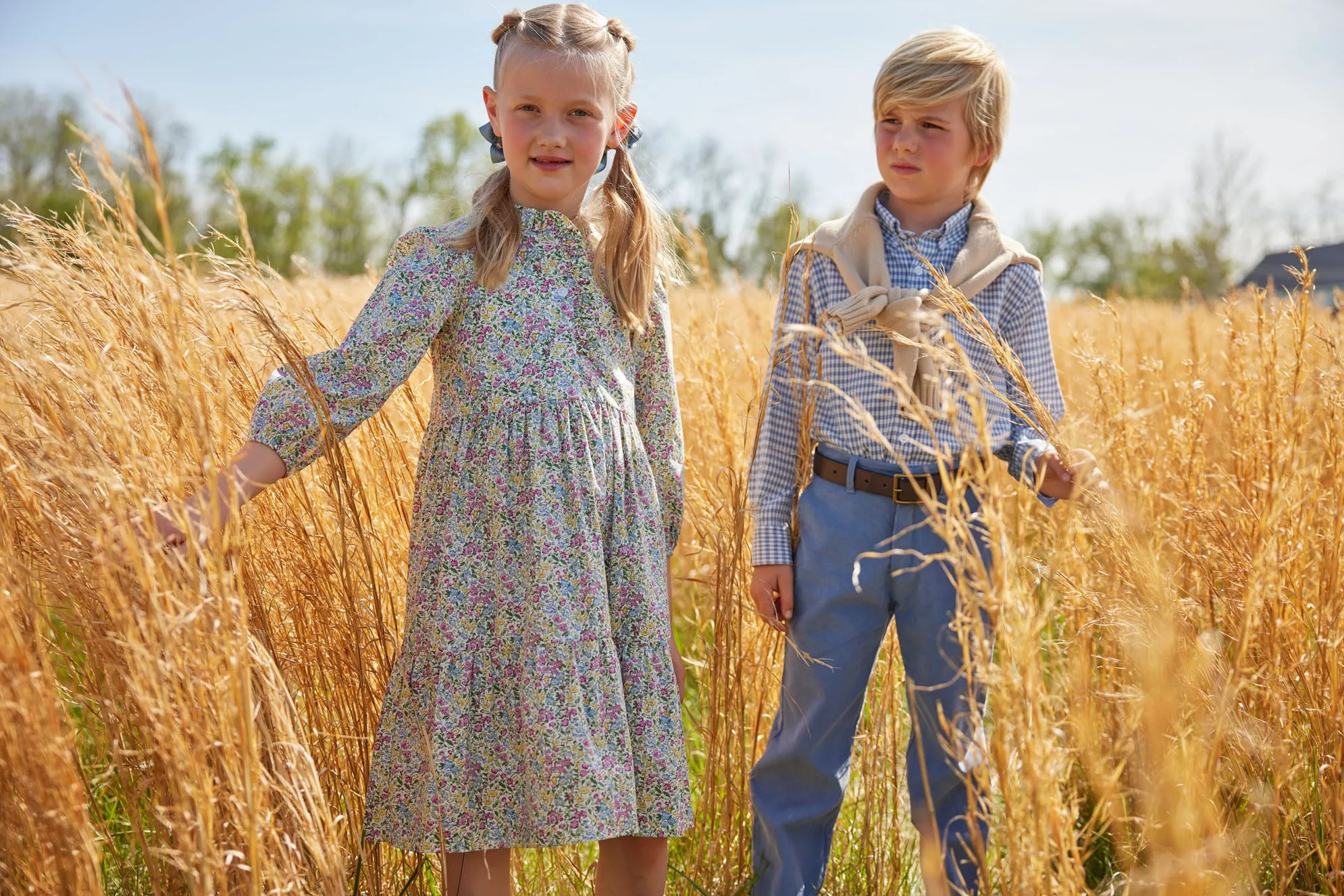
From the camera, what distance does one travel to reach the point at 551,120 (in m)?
1.60

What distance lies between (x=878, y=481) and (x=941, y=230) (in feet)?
1.53

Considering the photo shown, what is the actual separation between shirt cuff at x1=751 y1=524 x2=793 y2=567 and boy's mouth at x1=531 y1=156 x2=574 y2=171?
72 cm

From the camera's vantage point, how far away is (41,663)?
50.8 inches

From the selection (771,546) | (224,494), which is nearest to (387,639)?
(224,494)

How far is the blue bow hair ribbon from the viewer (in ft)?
5.79

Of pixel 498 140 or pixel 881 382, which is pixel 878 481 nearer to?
pixel 881 382

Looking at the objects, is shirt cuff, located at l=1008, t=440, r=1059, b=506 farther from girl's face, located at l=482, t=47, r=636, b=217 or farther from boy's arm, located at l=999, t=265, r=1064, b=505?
girl's face, located at l=482, t=47, r=636, b=217

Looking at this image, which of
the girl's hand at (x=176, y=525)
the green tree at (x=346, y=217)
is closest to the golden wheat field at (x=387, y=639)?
the girl's hand at (x=176, y=525)

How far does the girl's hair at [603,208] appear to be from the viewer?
1.60 meters

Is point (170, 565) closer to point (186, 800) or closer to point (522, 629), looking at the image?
point (186, 800)

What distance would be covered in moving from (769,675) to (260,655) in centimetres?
106

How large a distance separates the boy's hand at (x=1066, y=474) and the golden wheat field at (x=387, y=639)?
0.04 m

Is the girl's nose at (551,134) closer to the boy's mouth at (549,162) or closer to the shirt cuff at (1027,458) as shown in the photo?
the boy's mouth at (549,162)

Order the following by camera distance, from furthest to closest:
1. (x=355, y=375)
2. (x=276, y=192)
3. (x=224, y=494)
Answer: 1. (x=276, y=192)
2. (x=355, y=375)
3. (x=224, y=494)
